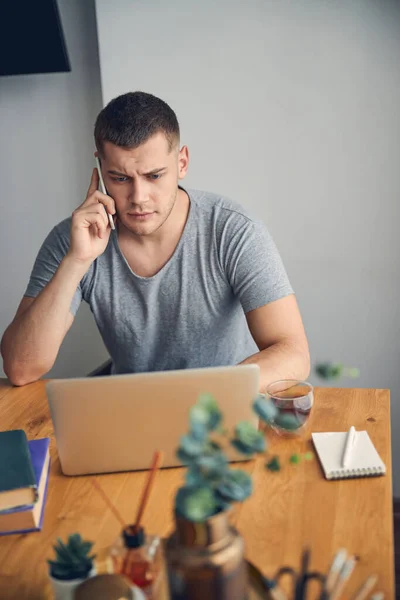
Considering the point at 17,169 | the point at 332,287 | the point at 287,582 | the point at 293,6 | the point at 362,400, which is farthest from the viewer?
the point at 17,169

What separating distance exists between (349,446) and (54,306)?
853 millimetres

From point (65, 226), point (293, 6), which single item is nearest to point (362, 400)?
point (65, 226)

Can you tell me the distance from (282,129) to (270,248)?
64 centimetres

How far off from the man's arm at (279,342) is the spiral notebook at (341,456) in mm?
198

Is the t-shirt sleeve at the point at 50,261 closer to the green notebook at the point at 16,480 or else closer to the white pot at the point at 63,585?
the green notebook at the point at 16,480

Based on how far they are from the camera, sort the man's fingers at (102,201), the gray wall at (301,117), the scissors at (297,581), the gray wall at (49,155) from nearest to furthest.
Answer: the scissors at (297,581), the man's fingers at (102,201), the gray wall at (301,117), the gray wall at (49,155)

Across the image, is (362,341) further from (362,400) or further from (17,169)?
(17,169)

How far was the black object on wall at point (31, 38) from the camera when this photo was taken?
7.27 ft

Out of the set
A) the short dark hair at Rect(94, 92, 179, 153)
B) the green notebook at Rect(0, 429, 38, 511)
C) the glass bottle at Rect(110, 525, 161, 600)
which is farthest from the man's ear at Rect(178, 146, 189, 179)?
the glass bottle at Rect(110, 525, 161, 600)

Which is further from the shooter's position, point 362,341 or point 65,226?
point 362,341

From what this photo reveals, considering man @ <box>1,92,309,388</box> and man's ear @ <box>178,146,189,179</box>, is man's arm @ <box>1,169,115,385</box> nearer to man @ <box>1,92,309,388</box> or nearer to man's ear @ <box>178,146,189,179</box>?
man @ <box>1,92,309,388</box>

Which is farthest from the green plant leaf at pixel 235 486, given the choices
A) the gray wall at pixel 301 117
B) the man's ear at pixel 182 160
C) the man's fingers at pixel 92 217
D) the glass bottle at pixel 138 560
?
the gray wall at pixel 301 117

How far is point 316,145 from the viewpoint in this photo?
2.27 metres

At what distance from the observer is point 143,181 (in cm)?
170
